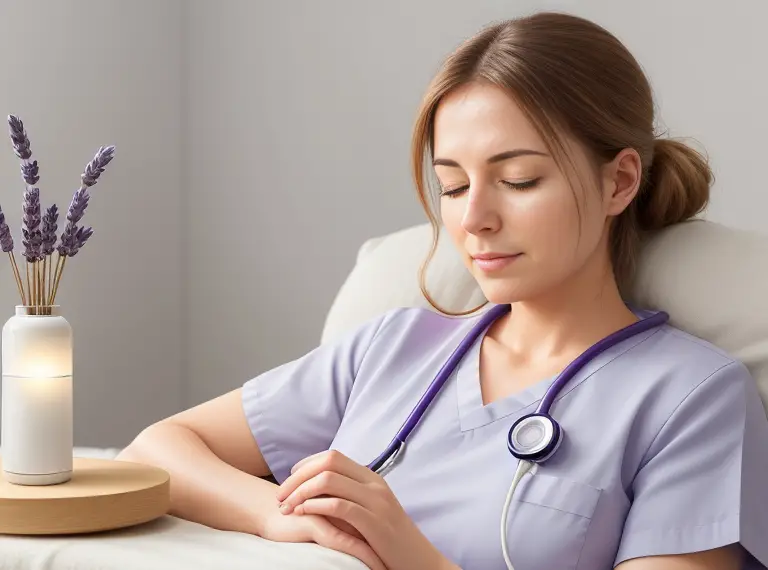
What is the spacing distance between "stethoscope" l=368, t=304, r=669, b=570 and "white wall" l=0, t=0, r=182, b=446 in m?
1.34

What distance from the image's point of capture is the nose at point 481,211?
1.22 m

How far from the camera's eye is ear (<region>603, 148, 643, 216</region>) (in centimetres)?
128

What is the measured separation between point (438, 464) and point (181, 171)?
1.73 meters

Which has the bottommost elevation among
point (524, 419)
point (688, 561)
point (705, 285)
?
point (688, 561)

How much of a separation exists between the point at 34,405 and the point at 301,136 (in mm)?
1585

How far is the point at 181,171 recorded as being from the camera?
2.79m

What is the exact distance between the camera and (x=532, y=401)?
1.25 meters

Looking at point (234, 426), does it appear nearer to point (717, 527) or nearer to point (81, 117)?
point (717, 527)

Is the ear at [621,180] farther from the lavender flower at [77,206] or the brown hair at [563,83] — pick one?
the lavender flower at [77,206]

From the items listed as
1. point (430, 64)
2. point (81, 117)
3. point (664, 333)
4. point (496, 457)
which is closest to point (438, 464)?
point (496, 457)

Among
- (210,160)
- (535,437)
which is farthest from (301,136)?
(535,437)

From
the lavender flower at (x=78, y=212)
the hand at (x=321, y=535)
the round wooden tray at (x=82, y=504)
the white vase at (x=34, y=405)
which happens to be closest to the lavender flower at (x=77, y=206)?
the lavender flower at (x=78, y=212)

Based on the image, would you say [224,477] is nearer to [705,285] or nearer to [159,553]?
[159,553]

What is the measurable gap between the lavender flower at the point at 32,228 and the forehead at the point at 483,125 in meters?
0.49
